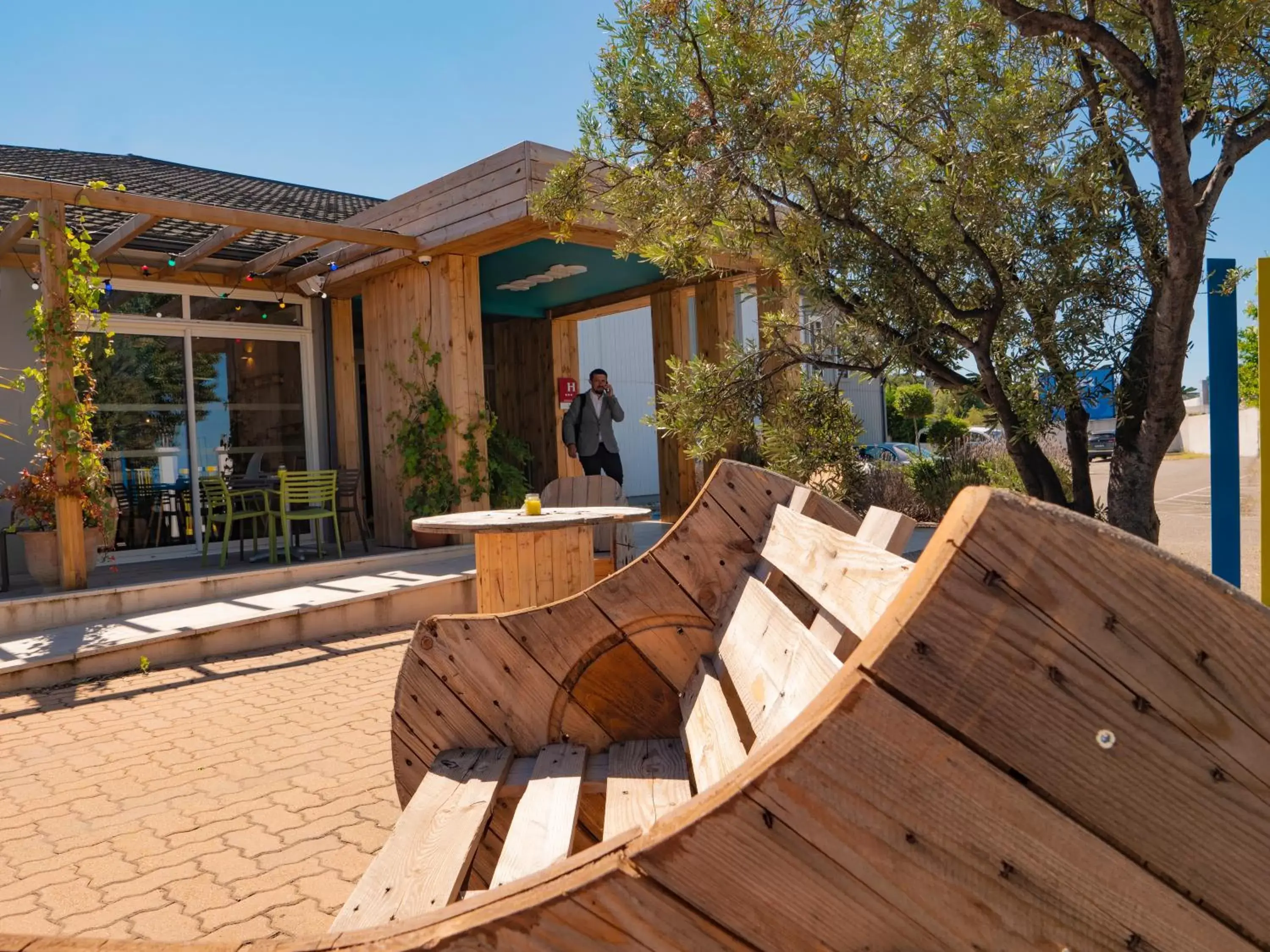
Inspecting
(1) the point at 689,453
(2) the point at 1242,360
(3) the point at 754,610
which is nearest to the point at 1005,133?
(1) the point at 689,453

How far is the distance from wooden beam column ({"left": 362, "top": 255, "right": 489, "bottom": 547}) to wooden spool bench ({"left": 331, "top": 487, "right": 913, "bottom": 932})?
6904 millimetres

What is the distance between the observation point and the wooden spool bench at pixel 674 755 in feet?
4.51

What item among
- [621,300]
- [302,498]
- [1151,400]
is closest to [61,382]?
[302,498]

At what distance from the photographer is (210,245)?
8367 millimetres

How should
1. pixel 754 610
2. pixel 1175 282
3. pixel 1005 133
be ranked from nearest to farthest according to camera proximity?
pixel 754 610 → pixel 1175 282 → pixel 1005 133

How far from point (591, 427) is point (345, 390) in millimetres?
3273

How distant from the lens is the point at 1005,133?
313cm

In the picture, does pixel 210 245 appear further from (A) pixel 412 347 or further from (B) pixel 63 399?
(B) pixel 63 399

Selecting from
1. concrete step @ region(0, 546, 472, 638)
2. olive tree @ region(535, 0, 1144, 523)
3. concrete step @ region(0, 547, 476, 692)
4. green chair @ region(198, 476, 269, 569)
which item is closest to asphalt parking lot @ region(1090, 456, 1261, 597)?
olive tree @ region(535, 0, 1144, 523)

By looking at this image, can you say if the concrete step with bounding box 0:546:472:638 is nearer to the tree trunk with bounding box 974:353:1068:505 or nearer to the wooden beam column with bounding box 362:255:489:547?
the wooden beam column with bounding box 362:255:489:547

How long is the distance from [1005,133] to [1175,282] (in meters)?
0.77

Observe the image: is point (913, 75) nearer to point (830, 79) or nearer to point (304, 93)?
point (830, 79)

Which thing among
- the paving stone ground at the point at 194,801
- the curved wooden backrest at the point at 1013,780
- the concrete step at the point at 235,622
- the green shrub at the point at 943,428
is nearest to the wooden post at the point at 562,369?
the concrete step at the point at 235,622

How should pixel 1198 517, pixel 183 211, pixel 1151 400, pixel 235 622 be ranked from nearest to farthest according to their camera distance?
1. pixel 1151 400
2. pixel 235 622
3. pixel 183 211
4. pixel 1198 517
